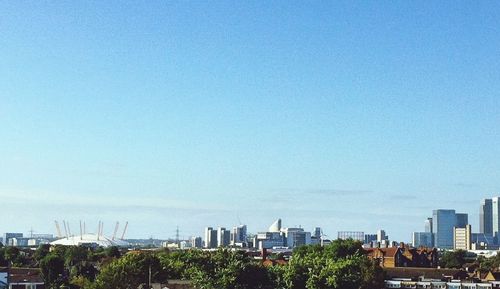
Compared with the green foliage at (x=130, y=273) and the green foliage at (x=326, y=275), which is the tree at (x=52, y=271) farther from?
the green foliage at (x=326, y=275)

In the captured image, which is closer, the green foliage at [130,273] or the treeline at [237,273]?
the treeline at [237,273]

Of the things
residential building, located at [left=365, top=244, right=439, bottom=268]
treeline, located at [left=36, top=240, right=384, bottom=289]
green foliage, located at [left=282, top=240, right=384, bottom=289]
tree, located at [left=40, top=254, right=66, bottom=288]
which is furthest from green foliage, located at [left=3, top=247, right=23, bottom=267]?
green foliage, located at [left=282, top=240, right=384, bottom=289]

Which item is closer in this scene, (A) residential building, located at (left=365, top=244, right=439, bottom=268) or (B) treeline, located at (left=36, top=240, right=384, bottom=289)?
(B) treeline, located at (left=36, top=240, right=384, bottom=289)

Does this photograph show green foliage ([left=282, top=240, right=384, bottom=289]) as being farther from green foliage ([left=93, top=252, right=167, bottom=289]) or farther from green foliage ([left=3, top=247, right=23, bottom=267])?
green foliage ([left=3, top=247, right=23, bottom=267])

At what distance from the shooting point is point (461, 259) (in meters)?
140

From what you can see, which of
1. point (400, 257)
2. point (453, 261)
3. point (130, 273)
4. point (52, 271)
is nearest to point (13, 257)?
point (52, 271)

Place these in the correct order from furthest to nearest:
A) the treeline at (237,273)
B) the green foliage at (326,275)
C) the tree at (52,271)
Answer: the tree at (52,271) → the treeline at (237,273) → the green foliage at (326,275)

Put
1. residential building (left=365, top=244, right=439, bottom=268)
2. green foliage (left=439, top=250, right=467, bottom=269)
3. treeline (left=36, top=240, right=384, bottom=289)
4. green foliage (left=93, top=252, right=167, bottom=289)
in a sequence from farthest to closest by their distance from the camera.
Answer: green foliage (left=439, top=250, right=467, bottom=269), residential building (left=365, top=244, right=439, bottom=268), green foliage (left=93, top=252, right=167, bottom=289), treeline (left=36, top=240, right=384, bottom=289)

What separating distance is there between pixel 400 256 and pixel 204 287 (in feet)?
198

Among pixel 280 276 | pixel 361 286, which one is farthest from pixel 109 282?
pixel 361 286

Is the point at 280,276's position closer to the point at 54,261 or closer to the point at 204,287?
the point at 204,287

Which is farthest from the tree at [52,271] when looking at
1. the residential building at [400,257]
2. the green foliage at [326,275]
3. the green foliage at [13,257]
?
the residential building at [400,257]

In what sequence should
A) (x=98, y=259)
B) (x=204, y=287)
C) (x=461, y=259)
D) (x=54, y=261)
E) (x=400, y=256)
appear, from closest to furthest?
(x=204, y=287) → (x=54, y=261) → (x=400, y=256) → (x=98, y=259) → (x=461, y=259)

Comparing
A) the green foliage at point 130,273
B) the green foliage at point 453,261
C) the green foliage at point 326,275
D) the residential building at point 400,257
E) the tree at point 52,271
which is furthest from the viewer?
the green foliage at point 453,261
